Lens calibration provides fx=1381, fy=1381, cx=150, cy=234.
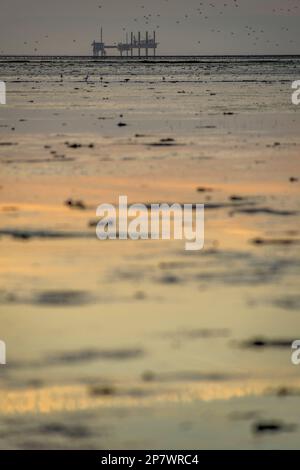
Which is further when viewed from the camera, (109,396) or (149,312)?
(149,312)

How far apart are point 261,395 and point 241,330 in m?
1.96

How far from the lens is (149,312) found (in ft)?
43.6

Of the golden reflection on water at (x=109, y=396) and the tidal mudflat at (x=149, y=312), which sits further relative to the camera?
the golden reflection on water at (x=109, y=396)

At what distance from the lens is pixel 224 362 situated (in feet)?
37.5

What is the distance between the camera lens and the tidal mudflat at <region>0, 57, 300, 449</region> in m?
9.86

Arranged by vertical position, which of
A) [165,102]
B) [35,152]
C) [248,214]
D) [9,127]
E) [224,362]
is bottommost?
[224,362]

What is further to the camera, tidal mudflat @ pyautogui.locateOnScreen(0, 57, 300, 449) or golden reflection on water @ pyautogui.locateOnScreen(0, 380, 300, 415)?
golden reflection on water @ pyautogui.locateOnScreen(0, 380, 300, 415)

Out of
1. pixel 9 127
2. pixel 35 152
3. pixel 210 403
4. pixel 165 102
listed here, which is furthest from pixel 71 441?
pixel 165 102

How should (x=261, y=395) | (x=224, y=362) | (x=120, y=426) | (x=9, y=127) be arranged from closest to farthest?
(x=120, y=426), (x=261, y=395), (x=224, y=362), (x=9, y=127)

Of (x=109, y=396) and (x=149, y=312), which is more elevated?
(x=149, y=312)

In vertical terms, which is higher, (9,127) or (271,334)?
(9,127)

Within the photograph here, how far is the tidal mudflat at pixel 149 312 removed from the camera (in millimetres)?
9859

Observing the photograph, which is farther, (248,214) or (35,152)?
(35,152)

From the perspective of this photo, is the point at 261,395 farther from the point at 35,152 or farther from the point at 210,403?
the point at 35,152
